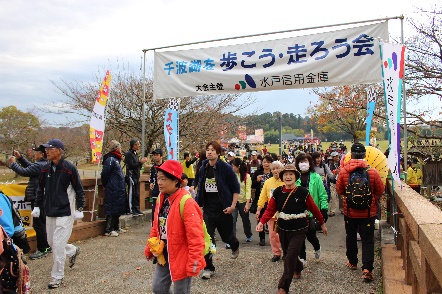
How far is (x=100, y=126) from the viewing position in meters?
8.14

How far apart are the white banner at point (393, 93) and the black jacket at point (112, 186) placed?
530 cm

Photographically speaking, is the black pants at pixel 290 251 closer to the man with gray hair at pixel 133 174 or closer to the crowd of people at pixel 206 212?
the crowd of people at pixel 206 212

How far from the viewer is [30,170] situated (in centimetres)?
648

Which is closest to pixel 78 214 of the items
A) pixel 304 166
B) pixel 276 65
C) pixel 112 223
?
pixel 112 223

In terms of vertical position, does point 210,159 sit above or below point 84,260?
above

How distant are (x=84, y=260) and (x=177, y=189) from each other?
3701 mm

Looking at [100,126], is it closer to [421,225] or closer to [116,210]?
[116,210]

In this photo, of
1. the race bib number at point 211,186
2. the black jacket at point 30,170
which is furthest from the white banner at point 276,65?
the black jacket at point 30,170

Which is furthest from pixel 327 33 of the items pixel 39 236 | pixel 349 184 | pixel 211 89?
pixel 39 236

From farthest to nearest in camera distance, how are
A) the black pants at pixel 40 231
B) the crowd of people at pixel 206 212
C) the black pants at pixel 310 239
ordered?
1. the black pants at pixel 40 231
2. the black pants at pixel 310 239
3. the crowd of people at pixel 206 212

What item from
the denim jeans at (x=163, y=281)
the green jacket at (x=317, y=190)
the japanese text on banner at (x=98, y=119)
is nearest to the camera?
the denim jeans at (x=163, y=281)

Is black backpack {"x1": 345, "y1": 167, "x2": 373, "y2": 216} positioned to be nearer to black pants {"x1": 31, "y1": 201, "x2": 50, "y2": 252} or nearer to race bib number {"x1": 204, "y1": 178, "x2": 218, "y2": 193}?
race bib number {"x1": 204, "y1": 178, "x2": 218, "y2": 193}

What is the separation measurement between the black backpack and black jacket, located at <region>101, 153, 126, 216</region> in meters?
4.73

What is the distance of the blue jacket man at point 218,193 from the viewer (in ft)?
19.0
